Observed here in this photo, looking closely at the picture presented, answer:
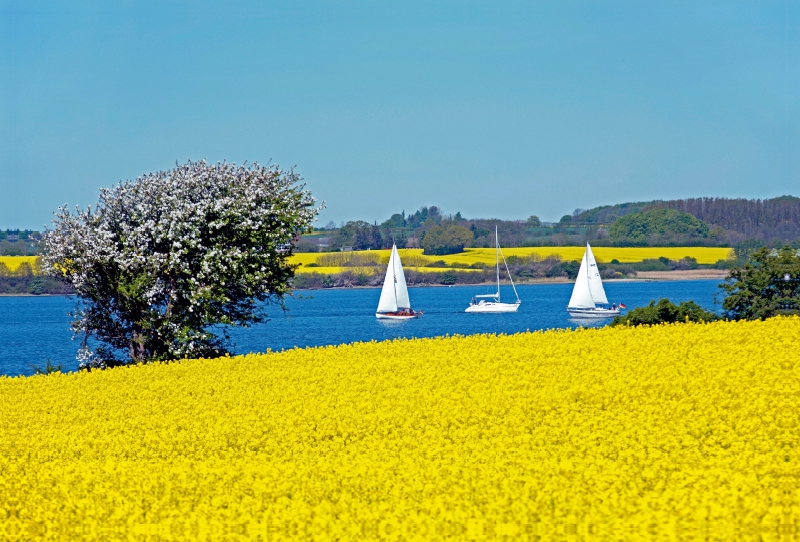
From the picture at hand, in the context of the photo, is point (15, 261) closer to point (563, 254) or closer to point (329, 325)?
point (329, 325)

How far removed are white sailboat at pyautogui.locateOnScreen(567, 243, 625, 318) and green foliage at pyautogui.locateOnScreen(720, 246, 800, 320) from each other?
46.0 metres

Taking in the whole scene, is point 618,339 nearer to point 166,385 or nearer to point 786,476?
point 166,385

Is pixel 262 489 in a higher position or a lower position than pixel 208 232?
lower

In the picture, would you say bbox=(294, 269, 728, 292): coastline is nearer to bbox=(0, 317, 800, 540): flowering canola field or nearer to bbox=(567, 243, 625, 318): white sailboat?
bbox=(567, 243, 625, 318): white sailboat

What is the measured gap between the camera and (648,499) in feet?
23.7

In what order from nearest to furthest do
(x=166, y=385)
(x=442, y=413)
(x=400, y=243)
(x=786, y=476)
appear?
1. (x=786, y=476)
2. (x=442, y=413)
3. (x=166, y=385)
4. (x=400, y=243)

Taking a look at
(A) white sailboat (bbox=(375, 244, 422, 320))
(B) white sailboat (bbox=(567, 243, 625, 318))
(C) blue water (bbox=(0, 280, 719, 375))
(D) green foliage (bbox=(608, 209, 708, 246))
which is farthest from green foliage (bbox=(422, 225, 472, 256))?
(B) white sailboat (bbox=(567, 243, 625, 318))

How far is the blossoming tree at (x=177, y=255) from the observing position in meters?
22.1

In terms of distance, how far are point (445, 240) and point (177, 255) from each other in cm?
12939

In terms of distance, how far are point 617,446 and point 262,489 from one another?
369 centimetres

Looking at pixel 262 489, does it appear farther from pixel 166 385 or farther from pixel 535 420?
pixel 166 385

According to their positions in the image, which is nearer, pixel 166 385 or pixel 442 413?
A: pixel 442 413

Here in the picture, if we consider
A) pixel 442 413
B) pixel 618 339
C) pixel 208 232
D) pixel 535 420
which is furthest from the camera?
pixel 208 232

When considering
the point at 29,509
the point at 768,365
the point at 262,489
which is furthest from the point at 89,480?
the point at 768,365
